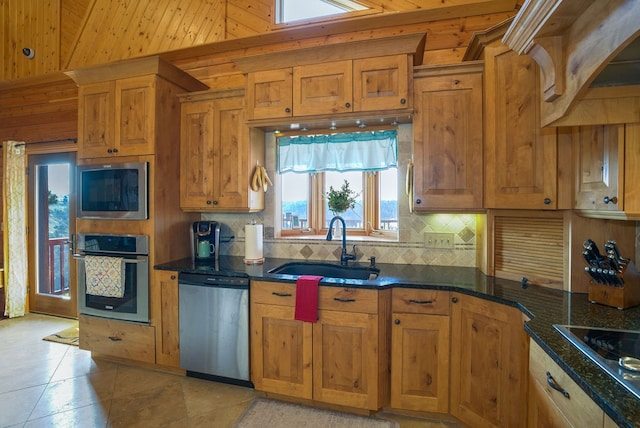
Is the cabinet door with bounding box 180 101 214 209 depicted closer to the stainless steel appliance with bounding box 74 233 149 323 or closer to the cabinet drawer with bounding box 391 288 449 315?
the stainless steel appliance with bounding box 74 233 149 323

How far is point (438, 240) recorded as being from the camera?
251 centimetres

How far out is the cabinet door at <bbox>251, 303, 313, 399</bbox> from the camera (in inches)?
82.8

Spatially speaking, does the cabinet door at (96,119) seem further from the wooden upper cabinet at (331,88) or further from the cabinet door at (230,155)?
the wooden upper cabinet at (331,88)

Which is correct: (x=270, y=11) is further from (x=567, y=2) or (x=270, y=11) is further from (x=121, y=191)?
(x=567, y=2)

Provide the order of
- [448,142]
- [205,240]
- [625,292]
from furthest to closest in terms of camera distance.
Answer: [205,240] < [448,142] < [625,292]

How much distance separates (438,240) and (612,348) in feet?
4.65

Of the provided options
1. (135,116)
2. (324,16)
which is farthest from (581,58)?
(135,116)

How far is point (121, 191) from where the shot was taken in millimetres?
2594

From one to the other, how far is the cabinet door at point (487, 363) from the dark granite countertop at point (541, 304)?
100 mm

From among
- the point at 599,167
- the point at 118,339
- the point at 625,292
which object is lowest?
the point at 118,339

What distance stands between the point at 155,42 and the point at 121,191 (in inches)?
67.7

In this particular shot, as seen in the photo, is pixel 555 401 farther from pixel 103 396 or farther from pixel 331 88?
pixel 103 396

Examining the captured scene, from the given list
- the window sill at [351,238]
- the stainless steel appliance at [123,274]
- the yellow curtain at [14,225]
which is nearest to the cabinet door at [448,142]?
the window sill at [351,238]

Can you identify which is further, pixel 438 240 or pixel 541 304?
pixel 438 240
